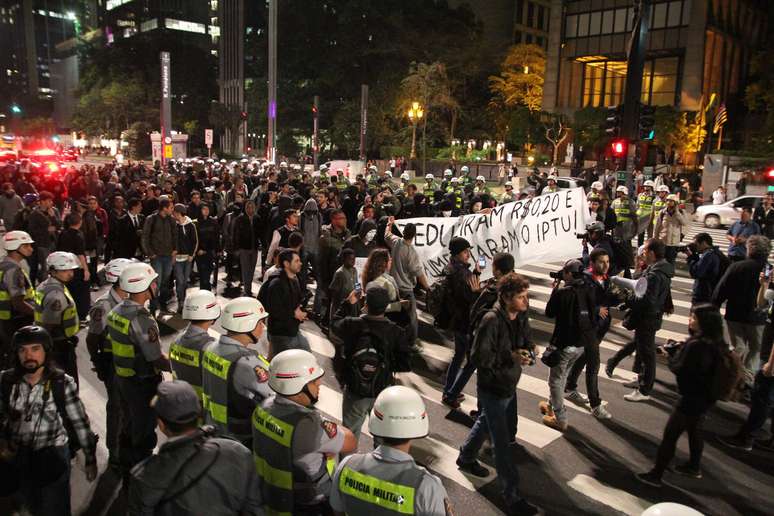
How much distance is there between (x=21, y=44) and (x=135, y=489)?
208180mm

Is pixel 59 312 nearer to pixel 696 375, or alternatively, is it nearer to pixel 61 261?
pixel 61 261

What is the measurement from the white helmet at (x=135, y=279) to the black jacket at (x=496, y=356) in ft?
8.84

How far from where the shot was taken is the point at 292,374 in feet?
10.6

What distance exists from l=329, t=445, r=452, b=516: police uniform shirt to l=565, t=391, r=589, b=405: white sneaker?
469 cm

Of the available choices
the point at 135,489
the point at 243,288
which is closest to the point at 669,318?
the point at 243,288

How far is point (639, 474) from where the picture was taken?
5.42m

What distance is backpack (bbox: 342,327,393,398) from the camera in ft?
14.5

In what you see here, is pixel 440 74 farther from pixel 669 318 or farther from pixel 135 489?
pixel 135 489

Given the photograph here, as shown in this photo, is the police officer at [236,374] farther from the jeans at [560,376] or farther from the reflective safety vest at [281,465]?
the jeans at [560,376]

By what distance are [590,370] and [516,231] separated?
4196mm

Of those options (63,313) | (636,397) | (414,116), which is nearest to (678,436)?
(636,397)

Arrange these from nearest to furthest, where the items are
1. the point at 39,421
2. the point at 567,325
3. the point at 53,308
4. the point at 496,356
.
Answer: the point at 39,421 → the point at 496,356 → the point at 53,308 → the point at 567,325

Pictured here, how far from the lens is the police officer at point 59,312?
529cm

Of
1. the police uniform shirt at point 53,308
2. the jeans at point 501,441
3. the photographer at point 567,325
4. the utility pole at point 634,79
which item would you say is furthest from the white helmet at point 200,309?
the utility pole at point 634,79
